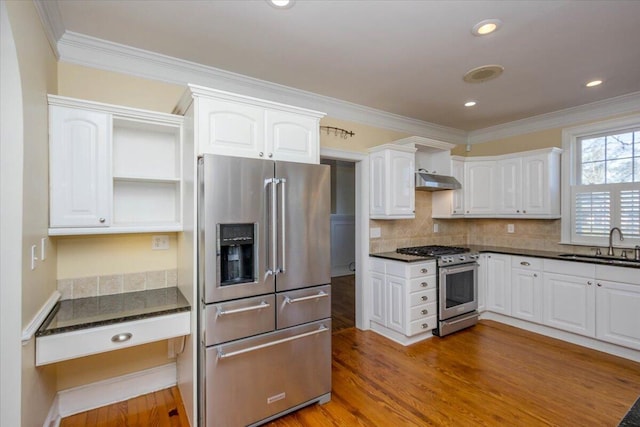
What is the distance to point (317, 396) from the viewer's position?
2.25 meters

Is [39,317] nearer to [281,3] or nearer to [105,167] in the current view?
[105,167]

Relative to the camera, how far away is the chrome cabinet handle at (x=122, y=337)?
5.87ft

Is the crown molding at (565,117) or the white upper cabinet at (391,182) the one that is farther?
the white upper cabinet at (391,182)

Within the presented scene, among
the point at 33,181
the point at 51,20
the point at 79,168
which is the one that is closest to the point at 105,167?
the point at 79,168

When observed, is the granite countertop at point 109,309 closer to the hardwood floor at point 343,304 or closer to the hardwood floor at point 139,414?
the hardwood floor at point 139,414

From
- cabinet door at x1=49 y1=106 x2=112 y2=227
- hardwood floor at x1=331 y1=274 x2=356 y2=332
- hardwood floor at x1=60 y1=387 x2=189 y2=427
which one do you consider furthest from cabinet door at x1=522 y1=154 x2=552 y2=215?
cabinet door at x1=49 y1=106 x2=112 y2=227

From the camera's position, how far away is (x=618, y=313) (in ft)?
9.60

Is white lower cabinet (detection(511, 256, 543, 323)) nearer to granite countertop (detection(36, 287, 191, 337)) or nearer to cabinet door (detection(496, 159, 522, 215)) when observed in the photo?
cabinet door (detection(496, 159, 522, 215))

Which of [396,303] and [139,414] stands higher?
[396,303]

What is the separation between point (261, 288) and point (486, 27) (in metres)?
2.34

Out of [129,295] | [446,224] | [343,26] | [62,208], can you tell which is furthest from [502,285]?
[62,208]

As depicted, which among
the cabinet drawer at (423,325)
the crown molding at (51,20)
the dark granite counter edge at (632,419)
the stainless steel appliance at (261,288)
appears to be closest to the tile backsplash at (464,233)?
the cabinet drawer at (423,325)

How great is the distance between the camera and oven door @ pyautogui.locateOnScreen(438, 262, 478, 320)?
345 cm

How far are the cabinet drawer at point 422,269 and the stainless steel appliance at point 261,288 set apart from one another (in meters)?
1.30
